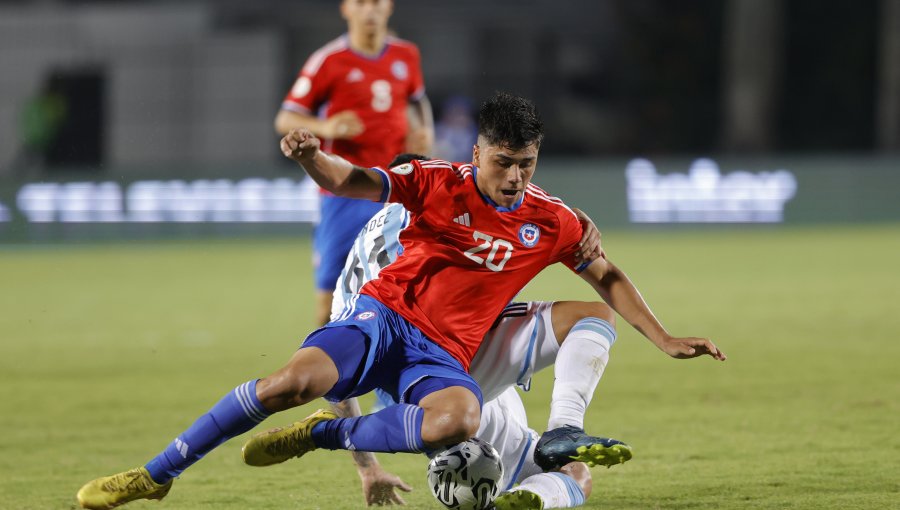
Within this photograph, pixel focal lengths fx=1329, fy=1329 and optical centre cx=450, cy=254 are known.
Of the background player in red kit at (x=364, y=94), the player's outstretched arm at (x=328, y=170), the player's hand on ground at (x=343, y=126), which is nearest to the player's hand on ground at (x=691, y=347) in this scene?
the player's outstretched arm at (x=328, y=170)

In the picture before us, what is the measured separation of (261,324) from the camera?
1166cm

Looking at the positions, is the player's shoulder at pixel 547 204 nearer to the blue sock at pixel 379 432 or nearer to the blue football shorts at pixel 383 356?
the blue football shorts at pixel 383 356

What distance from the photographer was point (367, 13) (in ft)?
24.1

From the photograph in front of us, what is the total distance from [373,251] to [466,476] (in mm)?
1299

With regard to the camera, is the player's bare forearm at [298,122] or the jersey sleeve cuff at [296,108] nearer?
the player's bare forearm at [298,122]

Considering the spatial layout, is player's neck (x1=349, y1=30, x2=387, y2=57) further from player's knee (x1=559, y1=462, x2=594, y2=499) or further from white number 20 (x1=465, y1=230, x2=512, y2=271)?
player's knee (x1=559, y1=462, x2=594, y2=499)

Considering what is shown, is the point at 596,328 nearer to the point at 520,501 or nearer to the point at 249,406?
the point at 520,501

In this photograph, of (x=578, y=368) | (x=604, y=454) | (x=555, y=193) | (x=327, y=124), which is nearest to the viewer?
(x=604, y=454)

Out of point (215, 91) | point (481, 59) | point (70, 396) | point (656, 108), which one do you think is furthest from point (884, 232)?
point (70, 396)

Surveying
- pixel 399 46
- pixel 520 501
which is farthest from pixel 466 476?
pixel 399 46

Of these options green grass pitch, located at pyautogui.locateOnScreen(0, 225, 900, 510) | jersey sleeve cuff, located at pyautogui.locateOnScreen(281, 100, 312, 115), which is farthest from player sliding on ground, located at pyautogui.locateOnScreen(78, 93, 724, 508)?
jersey sleeve cuff, located at pyautogui.locateOnScreen(281, 100, 312, 115)

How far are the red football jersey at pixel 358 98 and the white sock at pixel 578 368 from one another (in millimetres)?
2473

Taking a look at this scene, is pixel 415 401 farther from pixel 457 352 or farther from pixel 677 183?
pixel 677 183

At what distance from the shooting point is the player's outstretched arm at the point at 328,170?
4.61 meters
